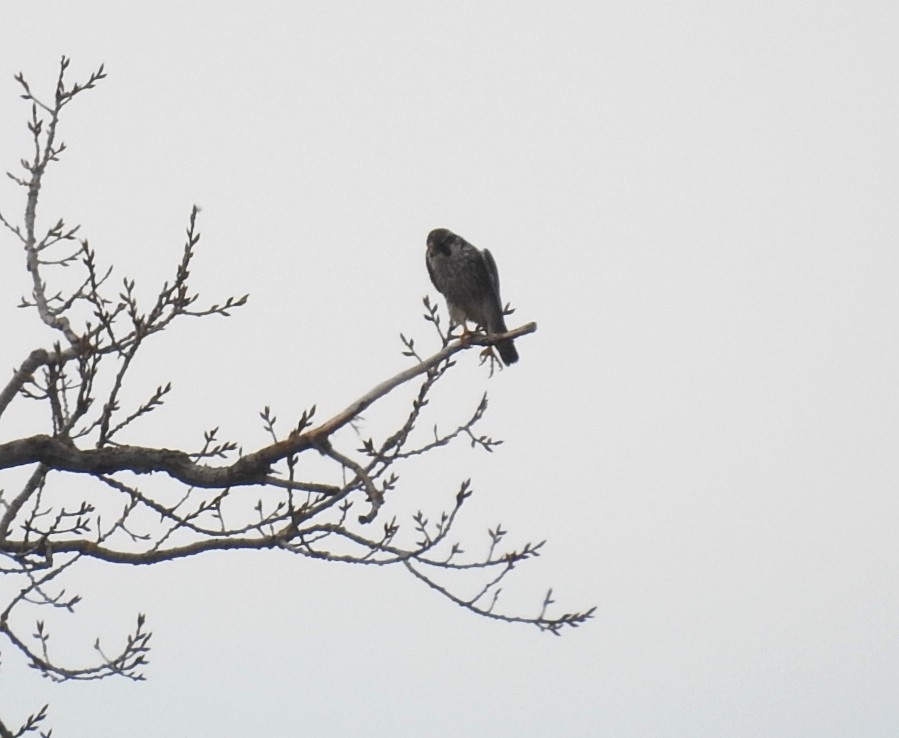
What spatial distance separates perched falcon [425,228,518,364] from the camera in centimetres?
863

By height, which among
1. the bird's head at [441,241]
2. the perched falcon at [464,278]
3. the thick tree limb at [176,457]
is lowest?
the thick tree limb at [176,457]

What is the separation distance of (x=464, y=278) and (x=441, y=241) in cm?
37

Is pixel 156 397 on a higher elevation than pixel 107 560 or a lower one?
higher

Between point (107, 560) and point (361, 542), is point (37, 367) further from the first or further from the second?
point (361, 542)

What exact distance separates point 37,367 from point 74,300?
69 centimetres

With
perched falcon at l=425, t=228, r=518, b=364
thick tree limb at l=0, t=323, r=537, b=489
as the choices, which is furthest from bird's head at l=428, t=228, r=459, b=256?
thick tree limb at l=0, t=323, r=537, b=489

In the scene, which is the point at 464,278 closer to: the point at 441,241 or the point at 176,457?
the point at 441,241

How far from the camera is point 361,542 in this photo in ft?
11.8

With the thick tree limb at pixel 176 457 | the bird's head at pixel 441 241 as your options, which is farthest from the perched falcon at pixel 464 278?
the thick tree limb at pixel 176 457

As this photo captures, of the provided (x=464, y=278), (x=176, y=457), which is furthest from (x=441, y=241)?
(x=176, y=457)

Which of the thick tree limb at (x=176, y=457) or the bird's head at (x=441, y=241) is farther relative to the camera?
the bird's head at (x=441, y=241)

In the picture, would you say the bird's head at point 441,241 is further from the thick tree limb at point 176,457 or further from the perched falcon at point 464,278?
the thick tree limb at point 176,457

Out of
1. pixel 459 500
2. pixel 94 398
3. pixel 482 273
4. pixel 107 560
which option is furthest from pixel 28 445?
pixel 482 273

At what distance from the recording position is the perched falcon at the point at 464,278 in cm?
863
